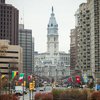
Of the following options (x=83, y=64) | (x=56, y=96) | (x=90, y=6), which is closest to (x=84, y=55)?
(x=83, y=64)

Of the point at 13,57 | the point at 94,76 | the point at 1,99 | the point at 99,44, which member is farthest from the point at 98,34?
the point at 1,99

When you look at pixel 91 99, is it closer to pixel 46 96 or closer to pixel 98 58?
pixel 46 96

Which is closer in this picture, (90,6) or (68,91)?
(68,91)

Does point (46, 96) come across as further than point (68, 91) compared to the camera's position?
No

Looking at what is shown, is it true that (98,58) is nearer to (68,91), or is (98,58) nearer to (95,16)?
(95,16)

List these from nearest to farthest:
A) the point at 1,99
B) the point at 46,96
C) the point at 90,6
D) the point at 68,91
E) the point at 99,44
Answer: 1. the point at 1,99
2. the point at 46,96
3. the point at 68,91
4. the point at 99,44
5. the point at 90,6

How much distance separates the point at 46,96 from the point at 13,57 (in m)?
127

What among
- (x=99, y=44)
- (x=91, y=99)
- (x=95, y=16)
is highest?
(x=95, y=16)

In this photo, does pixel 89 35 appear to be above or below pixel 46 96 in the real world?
above

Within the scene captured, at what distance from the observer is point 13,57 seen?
196250mm

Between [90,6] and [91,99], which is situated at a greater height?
[90,6]

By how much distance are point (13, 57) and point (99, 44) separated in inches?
1599

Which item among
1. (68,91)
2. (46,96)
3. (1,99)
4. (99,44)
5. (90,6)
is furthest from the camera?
(90,6)

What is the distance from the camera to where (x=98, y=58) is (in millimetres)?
174125
